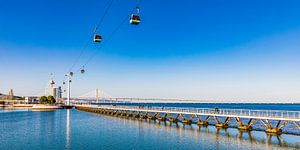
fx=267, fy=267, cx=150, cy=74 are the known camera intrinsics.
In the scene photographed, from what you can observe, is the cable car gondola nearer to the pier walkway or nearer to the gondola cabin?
the gondola cabin

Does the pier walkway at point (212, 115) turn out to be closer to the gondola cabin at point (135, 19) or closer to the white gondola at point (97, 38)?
the white gondola at point (97, 38)

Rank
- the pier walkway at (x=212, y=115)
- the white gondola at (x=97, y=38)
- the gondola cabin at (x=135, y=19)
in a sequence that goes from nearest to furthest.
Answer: the gondola cabin at (x=135, y=19) < the white gondola at (x=97, y=38) < the pier walkway at (x=212, y=115)

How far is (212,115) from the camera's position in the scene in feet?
161

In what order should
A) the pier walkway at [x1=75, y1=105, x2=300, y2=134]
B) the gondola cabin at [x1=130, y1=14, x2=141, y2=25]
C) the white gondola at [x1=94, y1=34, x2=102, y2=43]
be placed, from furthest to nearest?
the pier walkway at [x1=75, y1=105, x2=300, y2=134] → the white gondola at [x1=94, y1=34, x2=102, y2=43] → the gondola cabin at [x1=130, y1=14, x2=141, y2=25]

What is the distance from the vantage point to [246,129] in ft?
143

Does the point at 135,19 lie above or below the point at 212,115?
above

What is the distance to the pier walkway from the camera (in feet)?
133

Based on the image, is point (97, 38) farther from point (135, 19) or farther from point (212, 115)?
point (212, 115)

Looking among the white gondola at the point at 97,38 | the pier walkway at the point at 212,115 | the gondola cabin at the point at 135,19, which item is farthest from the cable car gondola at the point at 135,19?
the pier walkway at the point at 212,115

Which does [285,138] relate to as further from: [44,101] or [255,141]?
[44,101]

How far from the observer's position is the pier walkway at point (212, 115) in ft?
133

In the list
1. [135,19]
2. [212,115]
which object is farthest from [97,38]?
[212,115]

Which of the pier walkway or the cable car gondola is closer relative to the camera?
the cable car gondola

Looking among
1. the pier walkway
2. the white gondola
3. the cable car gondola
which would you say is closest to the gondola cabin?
the cable car gondola
